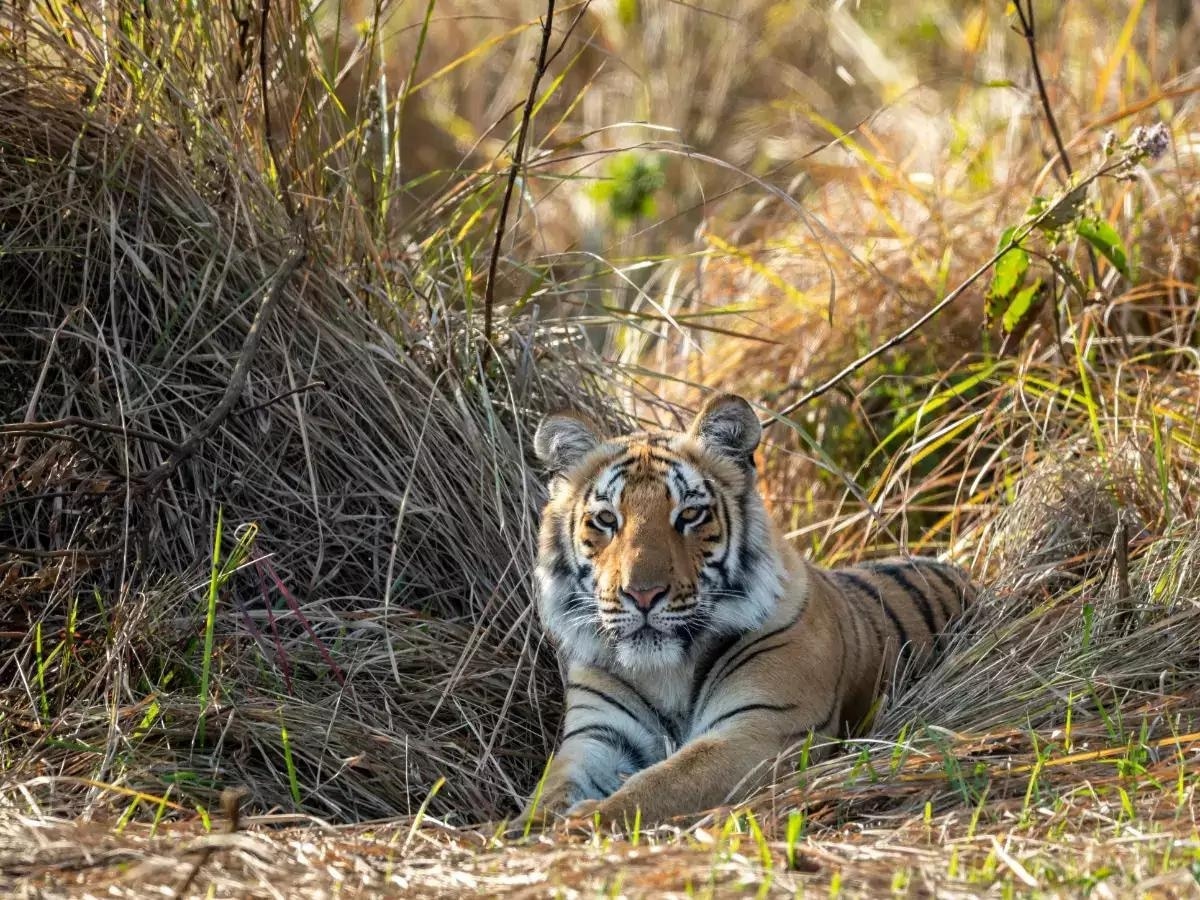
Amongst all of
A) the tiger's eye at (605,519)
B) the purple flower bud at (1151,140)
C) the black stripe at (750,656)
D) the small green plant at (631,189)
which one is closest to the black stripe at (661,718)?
the black stripe at (750,656)

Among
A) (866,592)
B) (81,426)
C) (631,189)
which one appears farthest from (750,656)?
(631,189)

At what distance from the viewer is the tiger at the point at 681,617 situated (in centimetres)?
400

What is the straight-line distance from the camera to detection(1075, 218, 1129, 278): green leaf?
16.0 ft

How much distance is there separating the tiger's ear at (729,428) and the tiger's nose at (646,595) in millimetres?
522

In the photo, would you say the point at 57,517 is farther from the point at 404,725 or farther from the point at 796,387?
the point at 796,387

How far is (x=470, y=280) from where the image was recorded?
16.8 ft

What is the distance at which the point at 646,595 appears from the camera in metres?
3.98

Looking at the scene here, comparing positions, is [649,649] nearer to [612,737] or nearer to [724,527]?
[612,737]

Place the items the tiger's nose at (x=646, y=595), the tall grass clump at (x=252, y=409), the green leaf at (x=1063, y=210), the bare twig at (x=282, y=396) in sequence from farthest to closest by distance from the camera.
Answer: the green leaf at (x=1063, y=210)
the bare twig at (x=282, y=396)
the tall grass clump at (x=252, y=409)
the tiger's nose at (x=646, y=595)

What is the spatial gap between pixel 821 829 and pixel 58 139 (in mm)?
3112

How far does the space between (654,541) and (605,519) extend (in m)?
0.18

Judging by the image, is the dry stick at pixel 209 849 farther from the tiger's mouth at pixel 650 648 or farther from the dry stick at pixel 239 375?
the dry stick at pixel 239 375

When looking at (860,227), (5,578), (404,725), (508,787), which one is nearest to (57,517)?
(5,578)

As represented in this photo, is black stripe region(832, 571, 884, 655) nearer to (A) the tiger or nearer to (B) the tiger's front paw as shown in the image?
(A) the tiger
